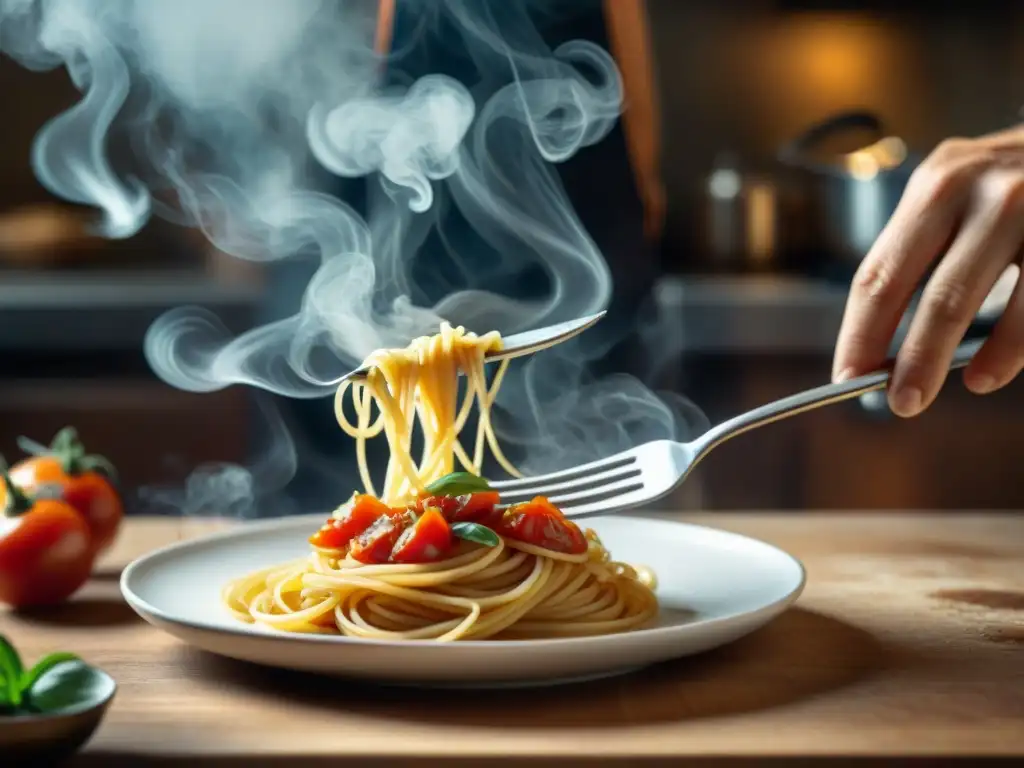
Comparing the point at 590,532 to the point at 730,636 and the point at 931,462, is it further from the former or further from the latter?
the point at 931,462

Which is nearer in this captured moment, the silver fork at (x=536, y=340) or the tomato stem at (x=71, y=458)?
the silver fork at (x=536, y=340)

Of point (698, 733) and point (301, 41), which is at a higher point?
point (301, 41)

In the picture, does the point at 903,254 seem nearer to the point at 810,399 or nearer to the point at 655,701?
the point at 810,399

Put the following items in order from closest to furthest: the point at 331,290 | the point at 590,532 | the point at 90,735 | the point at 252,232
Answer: the point at 90,735 → the point at 590,532 → the point at 331,290 → the point at 252,232

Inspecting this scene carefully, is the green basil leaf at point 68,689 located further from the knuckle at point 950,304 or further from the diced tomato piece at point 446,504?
the knuckle at point 950,304

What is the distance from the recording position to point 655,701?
1268 millimetres

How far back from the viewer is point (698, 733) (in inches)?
45.9

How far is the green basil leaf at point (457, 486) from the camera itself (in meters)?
1.54

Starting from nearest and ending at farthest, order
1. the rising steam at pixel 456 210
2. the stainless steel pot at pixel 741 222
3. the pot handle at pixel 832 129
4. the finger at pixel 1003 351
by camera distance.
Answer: the finger at pixel 1003 351 → the rising steam at pixel 456 210 → the pot handle at pixel 832 129 → the stainless steel pot at pixel 741 222

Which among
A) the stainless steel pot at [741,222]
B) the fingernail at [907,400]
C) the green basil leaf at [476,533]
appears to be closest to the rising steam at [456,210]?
the green basil leaf at [476,533]

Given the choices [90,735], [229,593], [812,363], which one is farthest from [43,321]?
[90,735]

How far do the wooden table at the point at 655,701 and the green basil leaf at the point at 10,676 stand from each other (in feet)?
0.18

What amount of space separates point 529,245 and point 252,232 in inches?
33.3

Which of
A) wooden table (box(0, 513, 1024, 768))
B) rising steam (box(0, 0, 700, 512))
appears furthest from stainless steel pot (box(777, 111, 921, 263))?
wooden table (box(0, 513, 1024, 768))
